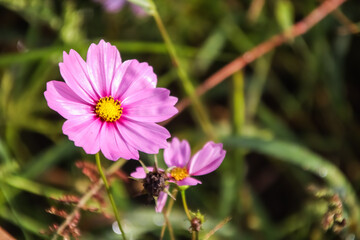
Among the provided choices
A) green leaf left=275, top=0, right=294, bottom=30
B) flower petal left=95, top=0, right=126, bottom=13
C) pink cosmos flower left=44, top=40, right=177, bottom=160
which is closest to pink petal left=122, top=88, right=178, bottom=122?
pink cosmos flower left=44, top=40, right=177, bottom=160

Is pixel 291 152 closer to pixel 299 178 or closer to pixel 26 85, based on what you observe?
pixel 299 178

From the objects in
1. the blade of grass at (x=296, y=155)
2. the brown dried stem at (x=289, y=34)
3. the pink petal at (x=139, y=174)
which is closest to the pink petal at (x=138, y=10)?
the brown dried stem at (x=289, y=34)

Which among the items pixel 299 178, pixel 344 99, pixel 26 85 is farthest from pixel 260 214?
pixel 26 85

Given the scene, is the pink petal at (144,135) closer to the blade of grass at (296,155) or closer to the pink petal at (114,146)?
the pink petal at (114,146)

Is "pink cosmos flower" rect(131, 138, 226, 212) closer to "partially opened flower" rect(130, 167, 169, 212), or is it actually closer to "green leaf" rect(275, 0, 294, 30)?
"partially opened flower" rect(130, 167, 169, 212)

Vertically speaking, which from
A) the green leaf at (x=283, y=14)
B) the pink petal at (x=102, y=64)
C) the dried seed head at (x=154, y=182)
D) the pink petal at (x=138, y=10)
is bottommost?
the dried seed head at (x=154, y=182)

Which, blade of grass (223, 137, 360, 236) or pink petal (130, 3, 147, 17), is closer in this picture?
blade of grass (223, 137, 360, 236)
